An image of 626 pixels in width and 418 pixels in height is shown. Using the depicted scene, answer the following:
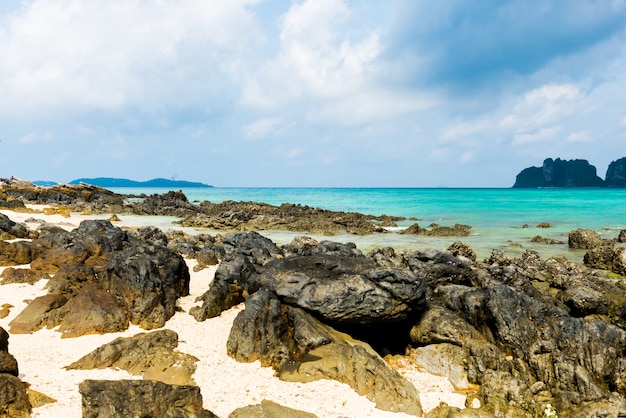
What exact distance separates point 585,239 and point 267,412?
104ft

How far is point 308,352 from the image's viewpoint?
1025cm

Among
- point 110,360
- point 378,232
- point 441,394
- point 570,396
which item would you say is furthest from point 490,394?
point 378,232

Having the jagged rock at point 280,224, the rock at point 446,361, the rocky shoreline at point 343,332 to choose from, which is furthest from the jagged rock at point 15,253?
the jagged rock at point 280,224

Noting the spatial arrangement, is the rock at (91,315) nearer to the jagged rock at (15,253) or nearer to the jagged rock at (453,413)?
the jagged rock at (15,253)

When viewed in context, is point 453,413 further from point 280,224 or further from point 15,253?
point 280,224

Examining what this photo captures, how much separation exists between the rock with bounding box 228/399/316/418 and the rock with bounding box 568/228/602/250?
1220 inches

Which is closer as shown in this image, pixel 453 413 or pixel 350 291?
pixel 453 413

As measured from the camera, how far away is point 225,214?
50625mm

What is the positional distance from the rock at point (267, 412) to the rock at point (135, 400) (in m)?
0.54

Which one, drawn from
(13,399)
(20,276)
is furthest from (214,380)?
(20,276)

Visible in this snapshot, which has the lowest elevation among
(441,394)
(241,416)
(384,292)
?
(441,394)

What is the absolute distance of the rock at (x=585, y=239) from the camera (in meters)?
30.7

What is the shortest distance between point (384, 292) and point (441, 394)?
2927mm

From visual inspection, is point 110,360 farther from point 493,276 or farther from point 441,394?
point 493,276
